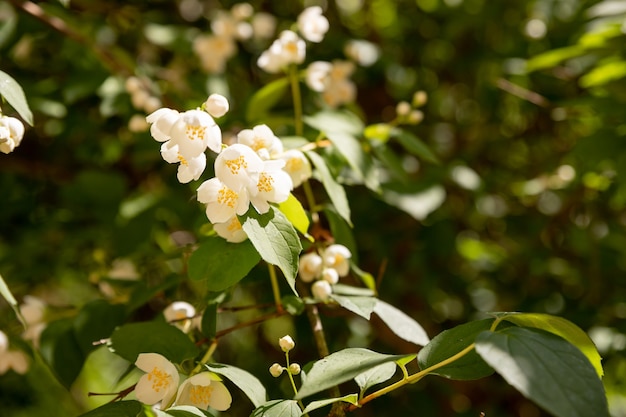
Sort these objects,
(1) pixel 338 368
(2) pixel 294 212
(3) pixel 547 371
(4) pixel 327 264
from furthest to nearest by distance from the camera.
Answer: (4) pixel 327 264 → (2) pixel 294 212 → (1) pixel 338 368 → (3) pixel 547 371

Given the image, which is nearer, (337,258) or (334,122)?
(337,258)

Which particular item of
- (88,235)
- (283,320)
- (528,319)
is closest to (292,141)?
(528,319)

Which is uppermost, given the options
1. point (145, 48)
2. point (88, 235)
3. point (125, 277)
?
point (145, 48)

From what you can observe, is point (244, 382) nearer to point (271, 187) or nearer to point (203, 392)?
A: point (203, 392)

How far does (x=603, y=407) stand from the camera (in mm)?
688

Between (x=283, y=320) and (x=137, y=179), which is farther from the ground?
(x=137, y=179)

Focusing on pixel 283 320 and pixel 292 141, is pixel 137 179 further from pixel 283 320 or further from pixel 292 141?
pixel 292 141

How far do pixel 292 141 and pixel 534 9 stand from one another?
141 centimetres

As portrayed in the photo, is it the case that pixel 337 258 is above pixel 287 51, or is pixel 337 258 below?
below

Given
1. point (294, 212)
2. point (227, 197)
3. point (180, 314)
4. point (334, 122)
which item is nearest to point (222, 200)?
point (227, 197)

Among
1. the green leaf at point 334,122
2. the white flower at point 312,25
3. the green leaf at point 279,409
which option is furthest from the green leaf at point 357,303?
the white flower at point 312,25

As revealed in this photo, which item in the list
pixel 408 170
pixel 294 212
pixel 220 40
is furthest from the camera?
pixel 408 170

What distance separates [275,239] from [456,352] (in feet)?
1.00

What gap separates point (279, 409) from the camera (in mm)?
844
